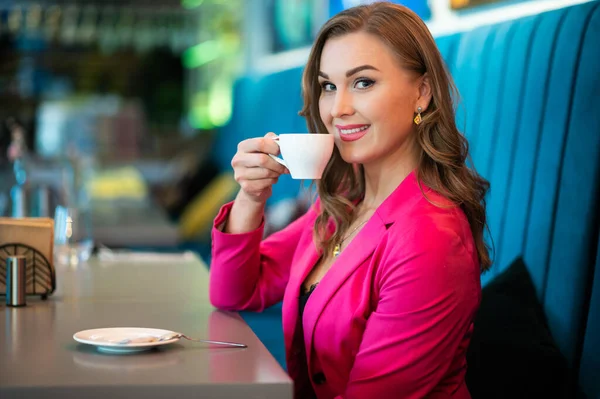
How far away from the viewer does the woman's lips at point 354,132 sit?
1.65 metres

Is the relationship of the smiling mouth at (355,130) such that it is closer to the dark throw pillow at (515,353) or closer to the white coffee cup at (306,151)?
the white coffee cup at (306,151)

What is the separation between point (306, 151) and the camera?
144cm

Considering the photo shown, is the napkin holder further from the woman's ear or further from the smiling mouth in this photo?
the woman's ear

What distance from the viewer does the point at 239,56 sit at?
843 centimetres

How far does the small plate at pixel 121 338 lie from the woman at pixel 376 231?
1.24 ft

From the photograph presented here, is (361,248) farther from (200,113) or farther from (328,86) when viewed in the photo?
(200,113)

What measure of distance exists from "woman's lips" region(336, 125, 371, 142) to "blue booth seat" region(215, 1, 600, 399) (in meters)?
0.38

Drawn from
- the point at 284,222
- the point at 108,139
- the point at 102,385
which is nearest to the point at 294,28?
the point at 284,222

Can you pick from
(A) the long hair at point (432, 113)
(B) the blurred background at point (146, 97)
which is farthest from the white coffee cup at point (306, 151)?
(B) the blurred background at point (146, 97)

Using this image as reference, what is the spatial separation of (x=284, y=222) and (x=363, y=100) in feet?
7.70

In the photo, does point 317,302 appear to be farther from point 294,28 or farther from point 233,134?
point 233,134

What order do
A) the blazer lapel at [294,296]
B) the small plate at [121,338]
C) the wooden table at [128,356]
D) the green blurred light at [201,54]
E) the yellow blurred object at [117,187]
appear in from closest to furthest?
1. the wooden table at [128,356]
2. the small plate at [121,338]
3. the blazer lapel at [294,296]
4. the yellow blurred object at [117,187]
5. the green blurred light at [201,54]

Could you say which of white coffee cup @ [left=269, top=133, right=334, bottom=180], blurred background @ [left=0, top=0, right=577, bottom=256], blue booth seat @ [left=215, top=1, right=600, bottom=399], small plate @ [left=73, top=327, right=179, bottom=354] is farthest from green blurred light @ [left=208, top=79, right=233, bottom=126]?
small plate @ [left=73, top=327, right=179, bottom=354]

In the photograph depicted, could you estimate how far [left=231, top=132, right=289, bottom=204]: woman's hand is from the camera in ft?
5.23
